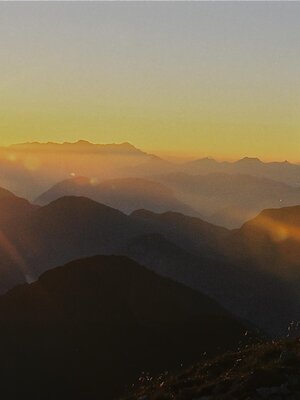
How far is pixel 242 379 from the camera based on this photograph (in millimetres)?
17531

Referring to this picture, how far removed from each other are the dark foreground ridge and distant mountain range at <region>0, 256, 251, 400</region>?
4153 cm

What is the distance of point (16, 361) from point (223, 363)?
200 ft

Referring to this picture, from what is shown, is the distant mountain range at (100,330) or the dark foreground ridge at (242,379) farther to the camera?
the distant mountain range at (100,330)

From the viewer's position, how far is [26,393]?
69562 millimetres

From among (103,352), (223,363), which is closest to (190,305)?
(103,352)

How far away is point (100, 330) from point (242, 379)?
2669 inches

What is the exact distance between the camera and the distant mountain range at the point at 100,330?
68750 millimetres

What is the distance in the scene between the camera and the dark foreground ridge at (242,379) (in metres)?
16.2

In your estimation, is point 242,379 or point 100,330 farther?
point 100,330

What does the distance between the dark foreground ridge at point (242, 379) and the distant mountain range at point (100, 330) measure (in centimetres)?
4153

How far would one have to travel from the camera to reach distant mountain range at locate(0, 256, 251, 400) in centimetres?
6875

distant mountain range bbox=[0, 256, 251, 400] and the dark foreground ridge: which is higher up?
the dark foreground ridge

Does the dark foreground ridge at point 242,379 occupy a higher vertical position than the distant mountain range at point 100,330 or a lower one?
higher

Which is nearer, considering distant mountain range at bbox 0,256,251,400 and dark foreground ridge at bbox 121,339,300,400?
dark foreground ridge at bbox 121,339,300,400
